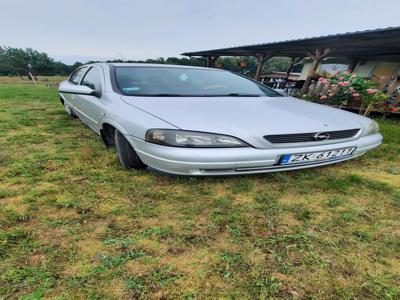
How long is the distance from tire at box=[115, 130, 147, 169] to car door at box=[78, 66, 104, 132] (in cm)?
53

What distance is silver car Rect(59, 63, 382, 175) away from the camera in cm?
192

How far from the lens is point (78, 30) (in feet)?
67.5

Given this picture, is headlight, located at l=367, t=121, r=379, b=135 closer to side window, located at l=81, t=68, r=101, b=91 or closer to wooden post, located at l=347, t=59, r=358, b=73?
side window, located at l=81, t=68, r=101, b=91

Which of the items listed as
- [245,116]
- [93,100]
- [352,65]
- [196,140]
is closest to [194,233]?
[196,140]

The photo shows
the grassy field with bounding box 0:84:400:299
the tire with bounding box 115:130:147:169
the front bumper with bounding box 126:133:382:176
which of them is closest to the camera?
the grassy field with bounding box 0:84:400:299

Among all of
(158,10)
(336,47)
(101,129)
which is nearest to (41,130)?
(101,129)

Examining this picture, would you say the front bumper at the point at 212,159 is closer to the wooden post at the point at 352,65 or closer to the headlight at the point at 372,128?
the headlight at the point at 372,128

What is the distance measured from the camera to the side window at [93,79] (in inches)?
121

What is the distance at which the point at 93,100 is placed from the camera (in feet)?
9.87

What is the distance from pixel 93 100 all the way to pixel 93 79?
0.58 metres

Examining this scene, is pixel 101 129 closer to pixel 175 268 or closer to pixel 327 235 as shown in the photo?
pixel 175 268

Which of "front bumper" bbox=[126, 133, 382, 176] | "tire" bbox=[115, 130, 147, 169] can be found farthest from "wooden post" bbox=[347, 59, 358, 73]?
"tire" bbox=[115, 130, 147, 169]

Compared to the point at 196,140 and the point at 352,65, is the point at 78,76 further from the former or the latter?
the point at 352,65

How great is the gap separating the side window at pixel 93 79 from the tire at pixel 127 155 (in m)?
0.84
